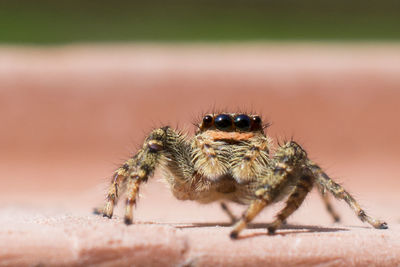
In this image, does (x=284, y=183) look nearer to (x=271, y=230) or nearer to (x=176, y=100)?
(x=271, y=230)

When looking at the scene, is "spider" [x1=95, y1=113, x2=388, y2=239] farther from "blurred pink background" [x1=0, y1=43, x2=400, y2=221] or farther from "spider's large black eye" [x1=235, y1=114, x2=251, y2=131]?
"blurred pink background" [x1=0, y1=43, x2=400, y2=221]

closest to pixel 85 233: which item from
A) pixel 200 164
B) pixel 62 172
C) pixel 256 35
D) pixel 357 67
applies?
pixel 200 164

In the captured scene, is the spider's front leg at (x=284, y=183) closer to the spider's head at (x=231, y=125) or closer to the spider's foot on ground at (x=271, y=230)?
the spider's foot on ground at (x=271, y=230)

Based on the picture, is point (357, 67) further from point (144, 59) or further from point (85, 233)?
point (85, 233)

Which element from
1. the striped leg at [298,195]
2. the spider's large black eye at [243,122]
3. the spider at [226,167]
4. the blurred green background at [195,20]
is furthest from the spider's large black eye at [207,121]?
the blurred green background at [195,20]

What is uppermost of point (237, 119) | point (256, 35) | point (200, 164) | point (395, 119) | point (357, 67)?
point (256, 35)

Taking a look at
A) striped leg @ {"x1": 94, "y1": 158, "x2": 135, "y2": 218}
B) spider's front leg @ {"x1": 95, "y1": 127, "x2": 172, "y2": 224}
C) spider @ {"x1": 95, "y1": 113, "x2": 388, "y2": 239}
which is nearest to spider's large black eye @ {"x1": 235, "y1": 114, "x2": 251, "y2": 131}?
spider @ {"x1": 95, "y1": 113, "x2": 388, "y2": 239}
